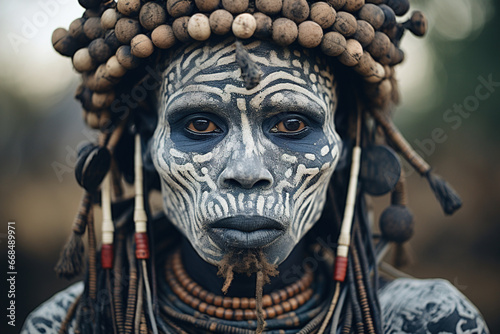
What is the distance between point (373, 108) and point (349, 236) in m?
0.63

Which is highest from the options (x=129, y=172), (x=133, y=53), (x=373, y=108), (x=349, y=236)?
(x=133, y=53)

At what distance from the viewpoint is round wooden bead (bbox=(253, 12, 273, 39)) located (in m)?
2.03

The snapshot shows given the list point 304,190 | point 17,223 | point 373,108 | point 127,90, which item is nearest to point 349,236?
point 304,190

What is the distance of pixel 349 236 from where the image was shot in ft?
7.95

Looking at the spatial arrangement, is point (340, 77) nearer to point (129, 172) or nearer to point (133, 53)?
point (133, 53)

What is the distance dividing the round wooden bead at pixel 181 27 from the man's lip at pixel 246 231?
29.5 inches

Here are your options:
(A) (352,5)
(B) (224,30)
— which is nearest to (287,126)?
(B) (224,30)

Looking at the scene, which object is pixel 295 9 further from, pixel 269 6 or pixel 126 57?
pixel 126 57

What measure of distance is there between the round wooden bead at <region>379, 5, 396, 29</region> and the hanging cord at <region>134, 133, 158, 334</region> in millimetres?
1252

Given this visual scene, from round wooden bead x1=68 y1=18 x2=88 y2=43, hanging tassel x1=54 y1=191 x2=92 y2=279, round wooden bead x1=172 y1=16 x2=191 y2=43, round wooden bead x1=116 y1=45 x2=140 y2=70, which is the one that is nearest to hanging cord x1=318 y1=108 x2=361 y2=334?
round wooden bead x1=172 y1=16 x2=191 y2=43

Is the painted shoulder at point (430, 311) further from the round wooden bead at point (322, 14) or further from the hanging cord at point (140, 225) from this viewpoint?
the round wooden bead at point (322, 14)

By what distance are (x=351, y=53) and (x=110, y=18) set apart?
3.35 ft

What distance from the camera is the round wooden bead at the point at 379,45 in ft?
7.28

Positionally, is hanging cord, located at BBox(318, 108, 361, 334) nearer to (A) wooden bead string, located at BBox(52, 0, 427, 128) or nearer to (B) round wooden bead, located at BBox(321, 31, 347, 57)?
(A) wooden bead string, located at BBox(52, 0, 427, 128)
